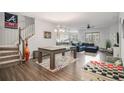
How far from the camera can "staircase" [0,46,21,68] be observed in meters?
2.86

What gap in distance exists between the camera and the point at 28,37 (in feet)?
13.0

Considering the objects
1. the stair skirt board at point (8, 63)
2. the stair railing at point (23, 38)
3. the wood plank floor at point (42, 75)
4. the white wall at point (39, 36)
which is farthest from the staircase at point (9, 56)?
the white wall at point (39, 36)

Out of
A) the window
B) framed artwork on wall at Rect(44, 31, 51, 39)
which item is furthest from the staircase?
the window

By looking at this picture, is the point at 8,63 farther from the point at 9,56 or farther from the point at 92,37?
the point at 92,37

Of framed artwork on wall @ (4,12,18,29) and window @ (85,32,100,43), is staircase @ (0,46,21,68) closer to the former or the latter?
framed artwork on wall @ (4,12,18,29)

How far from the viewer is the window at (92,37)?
7.69 m

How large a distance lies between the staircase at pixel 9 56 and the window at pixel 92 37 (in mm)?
6490

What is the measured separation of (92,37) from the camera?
313 inches

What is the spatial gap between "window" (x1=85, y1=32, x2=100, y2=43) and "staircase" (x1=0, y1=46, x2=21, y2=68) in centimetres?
649

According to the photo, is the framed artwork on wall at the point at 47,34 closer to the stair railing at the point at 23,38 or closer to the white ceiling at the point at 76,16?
the white ceiling at the point at 76,16
